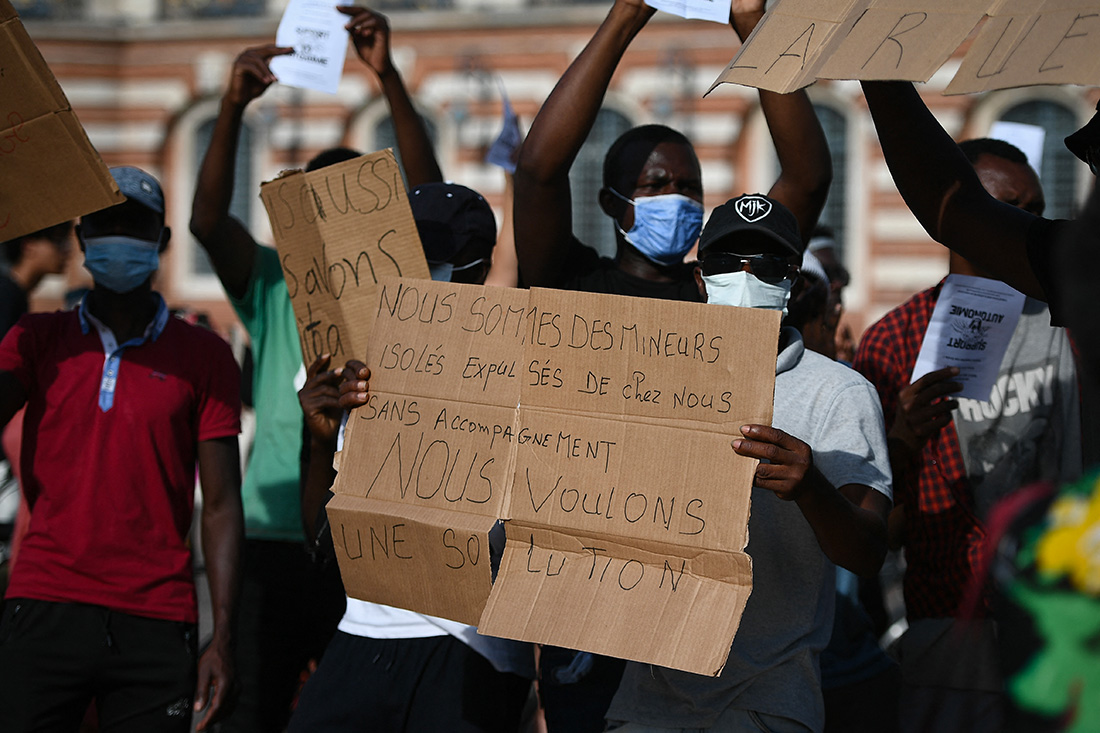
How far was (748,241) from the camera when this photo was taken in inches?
101

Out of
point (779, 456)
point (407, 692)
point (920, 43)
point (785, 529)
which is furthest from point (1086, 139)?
point (407, 692)

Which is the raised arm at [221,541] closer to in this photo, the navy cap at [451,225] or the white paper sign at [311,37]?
the navy cap at [451,225]

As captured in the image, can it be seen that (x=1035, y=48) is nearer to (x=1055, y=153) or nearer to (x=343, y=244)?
(x=343, y=244)

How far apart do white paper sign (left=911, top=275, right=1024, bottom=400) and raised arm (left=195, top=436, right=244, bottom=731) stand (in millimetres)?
1908

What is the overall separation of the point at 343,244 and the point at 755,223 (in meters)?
1.03

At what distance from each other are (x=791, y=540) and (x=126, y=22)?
1883 centimetres

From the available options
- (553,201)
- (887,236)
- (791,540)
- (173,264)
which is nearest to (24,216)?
(553,201)

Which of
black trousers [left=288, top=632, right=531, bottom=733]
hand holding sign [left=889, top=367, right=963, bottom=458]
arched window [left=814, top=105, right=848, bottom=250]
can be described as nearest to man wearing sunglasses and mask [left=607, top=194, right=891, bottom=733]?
black trousers [left=288, top=632, right=531, bottom=733]

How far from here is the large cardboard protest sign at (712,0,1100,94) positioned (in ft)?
5.58

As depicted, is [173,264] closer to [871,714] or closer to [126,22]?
[126,22]

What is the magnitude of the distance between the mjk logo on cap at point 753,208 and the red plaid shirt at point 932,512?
897 mm

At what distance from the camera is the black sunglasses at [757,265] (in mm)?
2510

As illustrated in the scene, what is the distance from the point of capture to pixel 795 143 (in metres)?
3.22

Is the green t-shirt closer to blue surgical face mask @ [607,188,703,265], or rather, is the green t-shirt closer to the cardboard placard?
blue surgical face mask @ [607,188,703,265]
